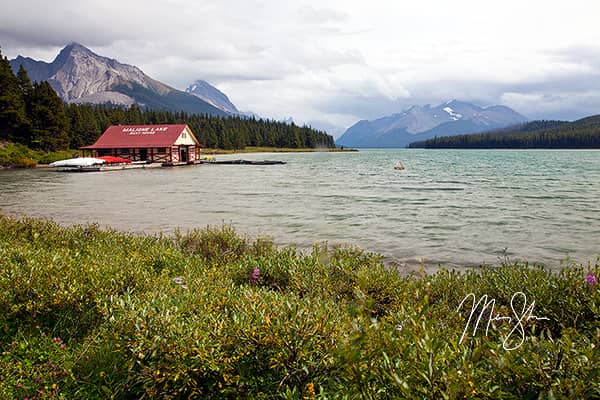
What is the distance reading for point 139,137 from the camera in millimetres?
79312

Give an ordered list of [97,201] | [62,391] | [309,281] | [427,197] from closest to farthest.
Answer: [62,391] → [309,281] → [97,201] → [427,197]

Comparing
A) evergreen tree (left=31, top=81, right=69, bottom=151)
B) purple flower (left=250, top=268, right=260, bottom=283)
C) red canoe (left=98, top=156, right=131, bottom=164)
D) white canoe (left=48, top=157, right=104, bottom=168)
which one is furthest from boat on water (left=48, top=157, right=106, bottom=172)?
purple flower (left=250, top=268, right=260, bottom=283)

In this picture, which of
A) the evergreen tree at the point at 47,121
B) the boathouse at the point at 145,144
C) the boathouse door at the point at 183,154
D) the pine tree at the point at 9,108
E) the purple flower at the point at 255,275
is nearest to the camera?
the purple flower at the point at 255,275

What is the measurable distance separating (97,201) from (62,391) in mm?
24338

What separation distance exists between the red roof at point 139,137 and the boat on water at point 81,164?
1218 centimetres

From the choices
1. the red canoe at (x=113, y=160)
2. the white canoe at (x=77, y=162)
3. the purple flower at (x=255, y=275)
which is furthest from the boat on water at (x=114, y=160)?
the purple flower at (x=255, y=275)

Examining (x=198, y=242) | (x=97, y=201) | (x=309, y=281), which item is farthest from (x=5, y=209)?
(x=309, y=281)

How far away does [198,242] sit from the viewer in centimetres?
1167

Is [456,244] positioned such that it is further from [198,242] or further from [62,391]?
[62,391]

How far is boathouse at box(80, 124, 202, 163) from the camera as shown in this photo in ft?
252

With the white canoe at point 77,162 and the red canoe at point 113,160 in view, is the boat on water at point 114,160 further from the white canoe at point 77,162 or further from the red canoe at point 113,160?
Result: the white canoe at point 77,162

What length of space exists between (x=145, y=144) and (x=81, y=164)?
17676 mm

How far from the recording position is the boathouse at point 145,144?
7681cm

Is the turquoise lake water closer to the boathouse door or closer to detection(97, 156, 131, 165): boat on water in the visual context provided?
detection(97, 156, 131, 165): boat on water
